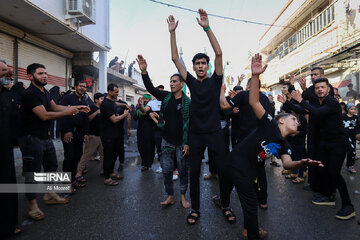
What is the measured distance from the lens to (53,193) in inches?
138

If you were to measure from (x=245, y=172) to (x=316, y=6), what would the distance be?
15871 millimetres

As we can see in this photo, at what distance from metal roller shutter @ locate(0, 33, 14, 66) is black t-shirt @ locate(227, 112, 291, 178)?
9.11m

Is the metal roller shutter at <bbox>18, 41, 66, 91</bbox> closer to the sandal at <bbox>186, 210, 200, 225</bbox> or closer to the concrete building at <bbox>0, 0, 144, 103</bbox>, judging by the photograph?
the concrete building at <bbox>0, 0, 144, 103</bbox>

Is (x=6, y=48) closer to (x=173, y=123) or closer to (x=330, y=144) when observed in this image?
(x=173, y=123)

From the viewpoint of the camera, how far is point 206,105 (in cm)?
290

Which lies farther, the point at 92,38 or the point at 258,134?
the point at 92,38

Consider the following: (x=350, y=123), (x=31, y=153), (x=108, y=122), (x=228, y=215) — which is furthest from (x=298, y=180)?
(x=31, y=153)

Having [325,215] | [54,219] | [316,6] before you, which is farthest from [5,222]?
[316,6]

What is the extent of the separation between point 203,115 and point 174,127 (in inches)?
25.9

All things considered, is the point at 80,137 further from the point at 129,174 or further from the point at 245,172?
the point at 245,172

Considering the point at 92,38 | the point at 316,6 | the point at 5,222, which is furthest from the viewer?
the point at 316,6

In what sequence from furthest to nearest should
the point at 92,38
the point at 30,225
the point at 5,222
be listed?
the point at 92,38
the point at 30,225
the point at 5,222

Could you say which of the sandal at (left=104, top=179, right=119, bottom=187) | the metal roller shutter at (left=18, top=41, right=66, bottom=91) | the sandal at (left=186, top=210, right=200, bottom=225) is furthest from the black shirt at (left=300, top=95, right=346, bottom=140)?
the metal roller shutter at (left=18, top=41, right=66, bottom=91)

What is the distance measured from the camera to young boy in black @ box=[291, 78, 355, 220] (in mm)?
2989
